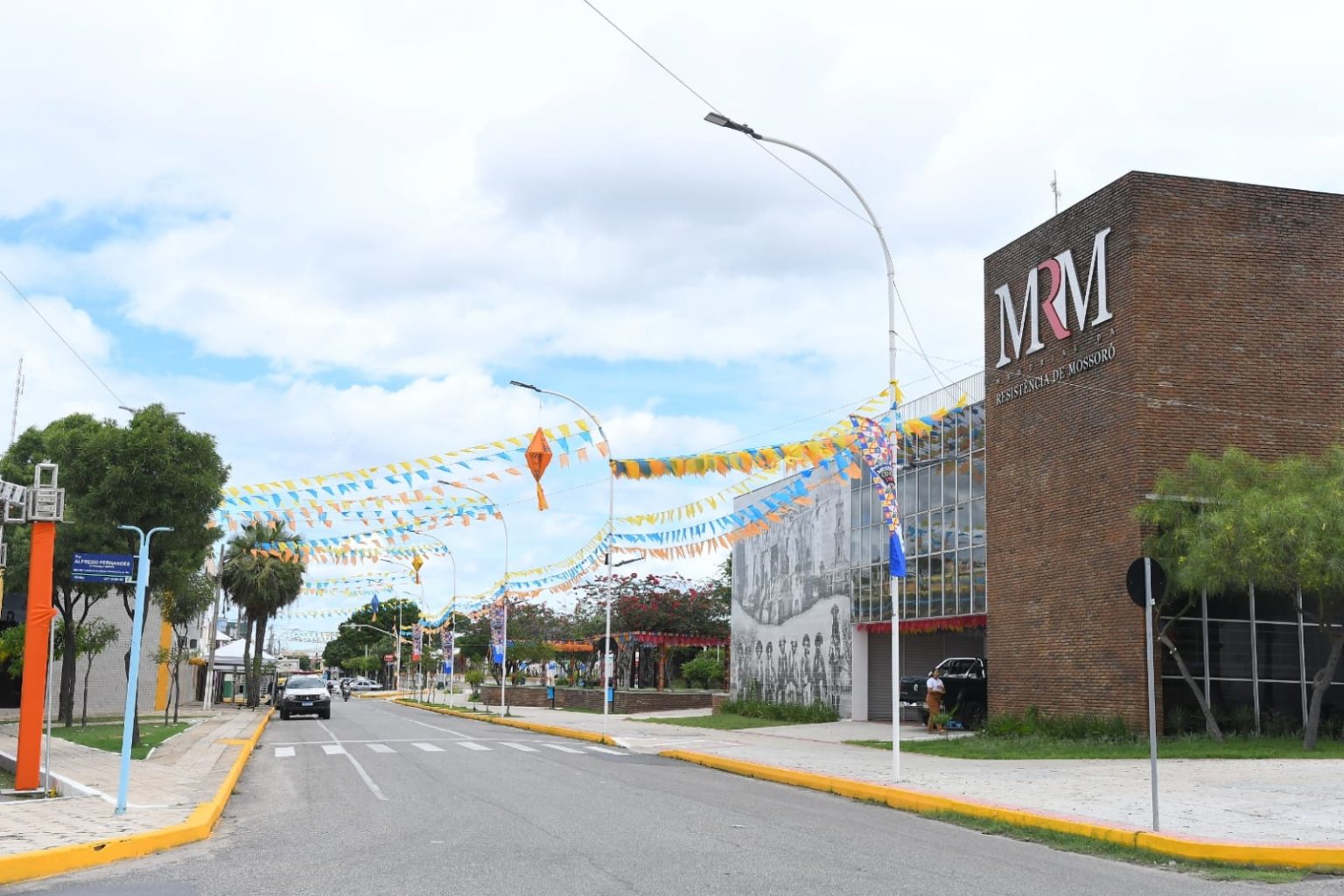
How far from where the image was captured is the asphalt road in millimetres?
9258

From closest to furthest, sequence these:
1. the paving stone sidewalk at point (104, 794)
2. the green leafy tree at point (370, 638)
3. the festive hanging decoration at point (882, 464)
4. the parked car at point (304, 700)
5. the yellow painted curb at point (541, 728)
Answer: the paving stone sidewalk at point (104, 794), the festive hanging decoration at point (882, 464), the yellow painted curb at point (541, 728), the parked car at point (304, 700), the green leafy tree at point (370, 638)

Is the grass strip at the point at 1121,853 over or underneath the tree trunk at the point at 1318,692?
underneath

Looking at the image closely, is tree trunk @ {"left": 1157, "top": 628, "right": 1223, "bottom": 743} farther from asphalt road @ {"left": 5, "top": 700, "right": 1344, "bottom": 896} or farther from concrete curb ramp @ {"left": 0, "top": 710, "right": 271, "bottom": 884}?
concrete curb ramp @ {"left": 0, "top": 710, "right": 271, "bottom": 884}

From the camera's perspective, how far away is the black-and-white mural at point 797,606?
37.6m

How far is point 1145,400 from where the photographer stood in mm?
23703

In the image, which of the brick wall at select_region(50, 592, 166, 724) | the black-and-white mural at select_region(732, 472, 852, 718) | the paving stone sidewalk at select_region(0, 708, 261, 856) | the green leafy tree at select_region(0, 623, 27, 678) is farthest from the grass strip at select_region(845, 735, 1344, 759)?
the brick wall at select_region(50, 592, 166, 724)

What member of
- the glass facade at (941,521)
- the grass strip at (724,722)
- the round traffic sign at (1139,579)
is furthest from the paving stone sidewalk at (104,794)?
the glass facade at (941,521)

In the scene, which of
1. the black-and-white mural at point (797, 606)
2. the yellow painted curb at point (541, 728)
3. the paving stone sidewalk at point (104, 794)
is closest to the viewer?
the paving stone sidewalk at point (104, 794)

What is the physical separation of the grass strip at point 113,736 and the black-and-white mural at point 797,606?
18762 millimetres

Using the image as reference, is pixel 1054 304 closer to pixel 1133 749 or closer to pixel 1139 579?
pixel 1133 749

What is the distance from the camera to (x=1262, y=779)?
56.5ft

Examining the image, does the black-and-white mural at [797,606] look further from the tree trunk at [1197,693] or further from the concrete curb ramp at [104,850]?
the concrete curb ramp at [104,850]

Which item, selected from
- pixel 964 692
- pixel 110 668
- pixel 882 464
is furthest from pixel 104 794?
pixel 110 668

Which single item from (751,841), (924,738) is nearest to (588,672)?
(924,738)
